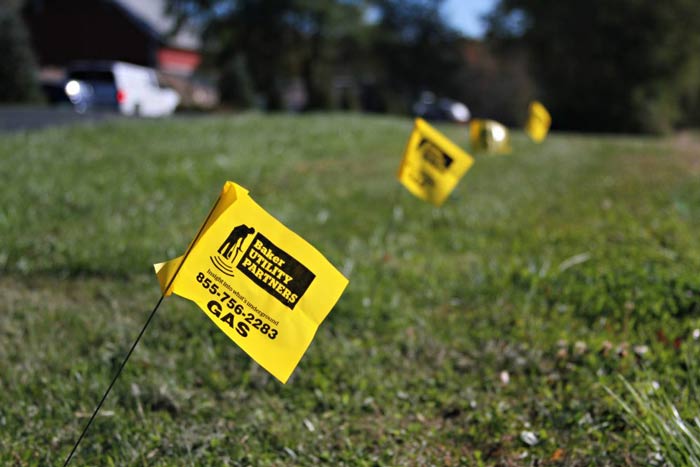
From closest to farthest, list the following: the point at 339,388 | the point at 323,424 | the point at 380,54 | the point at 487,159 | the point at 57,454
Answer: the point at 57,454, the point at 323,424, the point at 339,388, the point at 487,159, the point at 380,54

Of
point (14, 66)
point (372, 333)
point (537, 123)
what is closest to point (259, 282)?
point (372, 333)

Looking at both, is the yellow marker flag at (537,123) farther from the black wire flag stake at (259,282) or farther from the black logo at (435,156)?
the black wire flag stake at (259,282)

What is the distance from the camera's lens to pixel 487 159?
12.0 metres

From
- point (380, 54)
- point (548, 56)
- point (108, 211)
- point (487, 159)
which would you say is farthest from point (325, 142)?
point (380, 54)

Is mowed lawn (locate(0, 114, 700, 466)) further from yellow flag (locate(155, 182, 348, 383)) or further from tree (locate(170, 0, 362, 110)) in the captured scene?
tree (locate(170, 0, 362, 110))

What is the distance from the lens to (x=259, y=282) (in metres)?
2.33

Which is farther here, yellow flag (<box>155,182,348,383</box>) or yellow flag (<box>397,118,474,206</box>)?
yellow flag (<box>397,118,474,206</box>)

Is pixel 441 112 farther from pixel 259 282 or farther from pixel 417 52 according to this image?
pixel 259 282

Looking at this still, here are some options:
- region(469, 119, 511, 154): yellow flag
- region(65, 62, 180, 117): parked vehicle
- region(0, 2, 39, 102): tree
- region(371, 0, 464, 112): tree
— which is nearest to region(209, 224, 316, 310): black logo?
region(469, 119, 511, 154): yellow flag

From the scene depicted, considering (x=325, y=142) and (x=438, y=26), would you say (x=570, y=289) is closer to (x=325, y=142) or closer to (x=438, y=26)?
(x=325, y=142)

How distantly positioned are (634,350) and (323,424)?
1.56 m

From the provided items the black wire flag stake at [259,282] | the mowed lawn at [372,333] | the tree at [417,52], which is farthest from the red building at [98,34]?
the black wire flag stake at [259,282]

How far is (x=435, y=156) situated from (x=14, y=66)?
20.6 meters

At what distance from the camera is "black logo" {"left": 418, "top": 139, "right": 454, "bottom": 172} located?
4.72 metres
